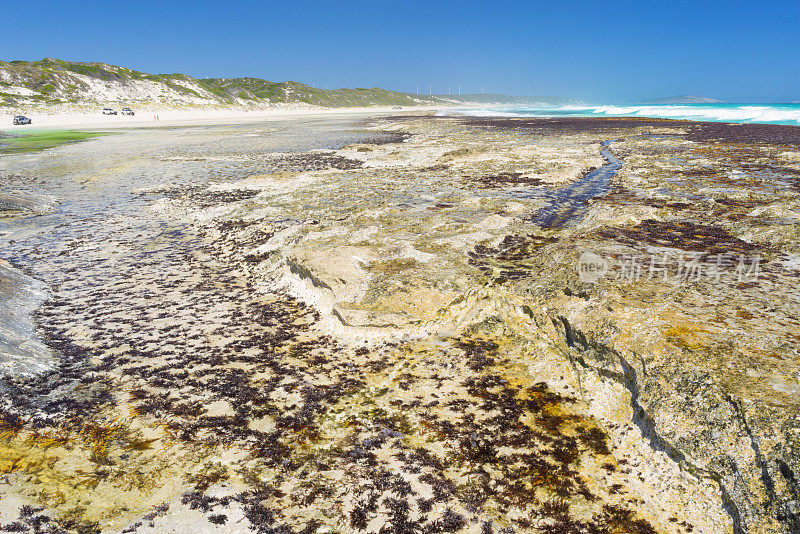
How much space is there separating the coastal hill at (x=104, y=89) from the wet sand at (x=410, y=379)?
275ft

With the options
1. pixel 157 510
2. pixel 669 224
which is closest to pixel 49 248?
pixel 157 510

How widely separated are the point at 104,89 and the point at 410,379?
4351 inches

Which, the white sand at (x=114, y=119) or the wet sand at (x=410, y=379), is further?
the white sand at (x=114, y=119)

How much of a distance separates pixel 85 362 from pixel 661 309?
7.56 meters

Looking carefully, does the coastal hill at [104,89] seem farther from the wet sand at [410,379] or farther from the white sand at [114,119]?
the wet sand at [410,379]

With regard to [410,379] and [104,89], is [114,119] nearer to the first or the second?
[104,89]

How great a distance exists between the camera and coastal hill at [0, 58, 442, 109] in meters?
77.6

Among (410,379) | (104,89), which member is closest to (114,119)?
(104,89)

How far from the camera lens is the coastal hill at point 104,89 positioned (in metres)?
77.6

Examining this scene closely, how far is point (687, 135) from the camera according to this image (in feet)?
101

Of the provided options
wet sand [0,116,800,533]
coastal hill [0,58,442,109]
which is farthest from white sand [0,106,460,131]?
wet sand [0,116,800,533]

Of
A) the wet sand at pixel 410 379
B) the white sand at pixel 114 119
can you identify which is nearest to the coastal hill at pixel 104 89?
the white sand at pixel 114 119

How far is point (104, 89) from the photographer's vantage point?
299 feet

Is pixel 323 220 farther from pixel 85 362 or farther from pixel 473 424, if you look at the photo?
pixel 473 424
